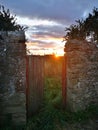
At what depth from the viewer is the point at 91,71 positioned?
923cm

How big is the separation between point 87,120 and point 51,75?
6.20 meters

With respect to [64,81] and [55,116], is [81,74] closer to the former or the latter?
[64,81]

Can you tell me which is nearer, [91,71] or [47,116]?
[47,116]

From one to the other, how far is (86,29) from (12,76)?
14054 mm

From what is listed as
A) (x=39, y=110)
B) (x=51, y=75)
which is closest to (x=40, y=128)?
(x=39, y=110)

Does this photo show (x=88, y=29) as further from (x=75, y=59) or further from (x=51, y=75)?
(x=75, y=59)

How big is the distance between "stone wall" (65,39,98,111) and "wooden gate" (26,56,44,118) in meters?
0.92

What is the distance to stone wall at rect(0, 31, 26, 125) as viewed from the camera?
7805mm

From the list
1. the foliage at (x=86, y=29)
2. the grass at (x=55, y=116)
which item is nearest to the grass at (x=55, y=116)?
the grass at (x=55, y=116)

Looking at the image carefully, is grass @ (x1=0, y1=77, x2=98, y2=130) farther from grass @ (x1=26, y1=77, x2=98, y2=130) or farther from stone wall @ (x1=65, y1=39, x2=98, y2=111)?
stone wall @ (x1=65, y1=39, x2=98, y2=111)

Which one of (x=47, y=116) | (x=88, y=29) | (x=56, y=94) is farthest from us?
(x=88, y=29)

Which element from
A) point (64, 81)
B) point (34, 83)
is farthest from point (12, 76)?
point (64, 81)

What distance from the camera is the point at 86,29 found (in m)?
21.1

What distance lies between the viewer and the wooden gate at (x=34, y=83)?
8734 mm
